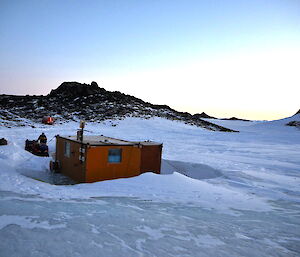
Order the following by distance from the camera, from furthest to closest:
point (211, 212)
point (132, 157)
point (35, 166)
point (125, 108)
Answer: point (125, 108), point (35, 166), point (132, 157), point (211, 212)

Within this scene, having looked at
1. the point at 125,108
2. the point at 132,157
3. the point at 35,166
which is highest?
the point at 125,108

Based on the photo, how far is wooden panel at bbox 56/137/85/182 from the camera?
12805 millimetres

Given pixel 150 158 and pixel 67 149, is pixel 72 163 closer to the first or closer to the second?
pixel 67 149

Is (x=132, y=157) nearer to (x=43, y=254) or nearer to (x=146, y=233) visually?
(x=146, y=233)

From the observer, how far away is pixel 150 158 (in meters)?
14.8

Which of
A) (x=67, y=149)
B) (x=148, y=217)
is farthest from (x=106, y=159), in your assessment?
(x=148, y=217)

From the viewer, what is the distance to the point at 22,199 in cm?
862

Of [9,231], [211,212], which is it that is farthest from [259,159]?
[9,231]

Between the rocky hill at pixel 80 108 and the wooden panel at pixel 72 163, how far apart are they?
32023 millimetres

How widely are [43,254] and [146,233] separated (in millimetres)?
2464

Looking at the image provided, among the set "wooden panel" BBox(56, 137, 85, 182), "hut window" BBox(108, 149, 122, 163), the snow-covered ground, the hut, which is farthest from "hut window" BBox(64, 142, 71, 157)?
"hut window" BBox(108, 149, 122, 163)

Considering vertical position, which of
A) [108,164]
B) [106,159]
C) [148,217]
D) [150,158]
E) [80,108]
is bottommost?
[148,217]

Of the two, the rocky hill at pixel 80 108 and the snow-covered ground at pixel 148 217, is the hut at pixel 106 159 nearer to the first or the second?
the snow-covered ground at pixel 148 217

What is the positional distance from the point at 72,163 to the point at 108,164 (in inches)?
96.8
